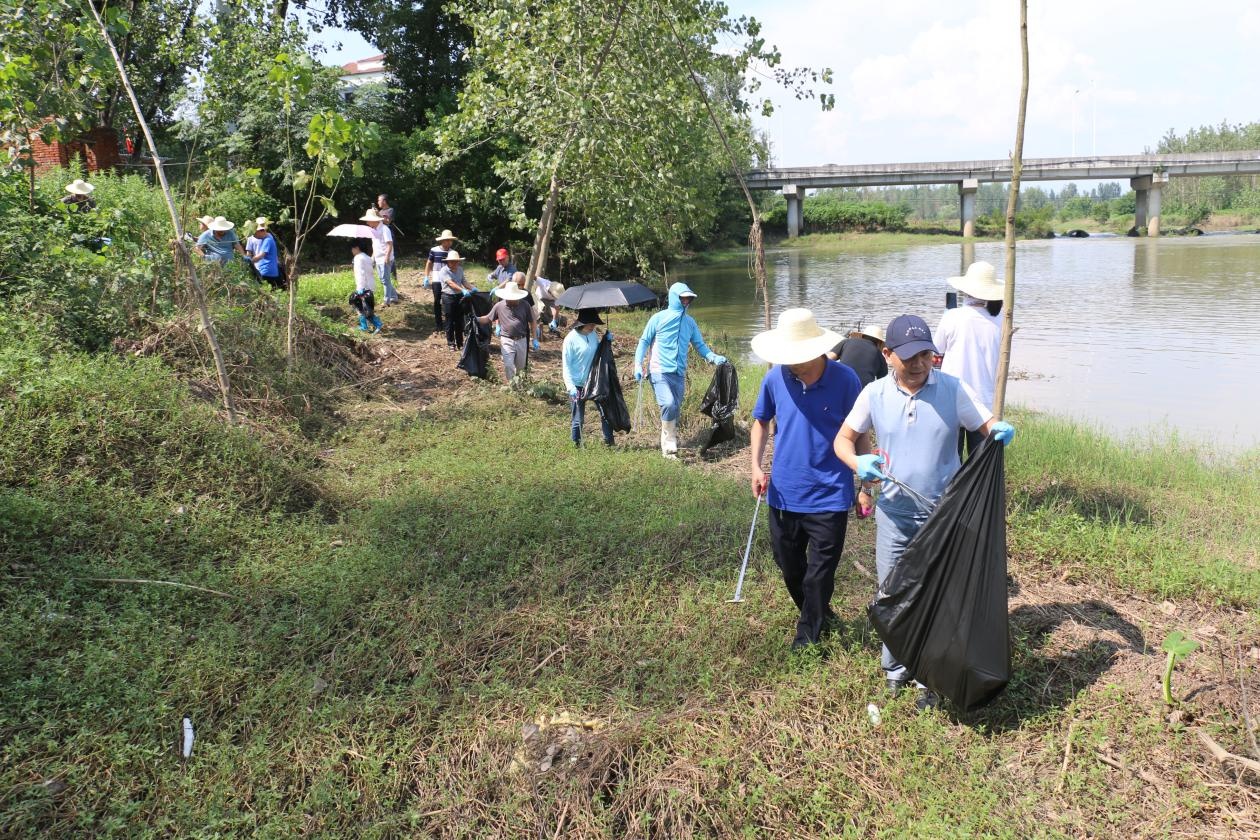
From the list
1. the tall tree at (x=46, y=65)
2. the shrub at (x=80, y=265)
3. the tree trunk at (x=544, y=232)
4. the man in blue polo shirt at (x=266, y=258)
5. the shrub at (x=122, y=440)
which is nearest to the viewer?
the shrub at (x=122, y=440)

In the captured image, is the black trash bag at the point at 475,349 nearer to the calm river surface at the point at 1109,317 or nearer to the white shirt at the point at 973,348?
the white shirt at the point at 973,348

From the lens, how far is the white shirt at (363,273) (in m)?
12.2

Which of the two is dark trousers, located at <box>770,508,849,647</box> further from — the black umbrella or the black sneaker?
the black umbrella

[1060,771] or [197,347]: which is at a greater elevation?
[197,347]

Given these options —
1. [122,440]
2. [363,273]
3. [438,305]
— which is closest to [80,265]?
[122,440]

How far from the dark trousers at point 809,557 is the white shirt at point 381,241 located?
10.4 metres

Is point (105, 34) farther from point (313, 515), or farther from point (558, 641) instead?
point (558, 641)

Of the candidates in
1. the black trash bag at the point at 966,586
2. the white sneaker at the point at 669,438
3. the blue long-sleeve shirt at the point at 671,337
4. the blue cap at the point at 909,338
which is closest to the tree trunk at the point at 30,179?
the blue long-sleeve shirt at the point at 671,337

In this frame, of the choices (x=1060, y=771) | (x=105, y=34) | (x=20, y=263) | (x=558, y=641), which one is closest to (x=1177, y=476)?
(x=1060, y=771)

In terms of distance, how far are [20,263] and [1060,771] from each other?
816cm

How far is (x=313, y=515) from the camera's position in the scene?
5855 millimetres

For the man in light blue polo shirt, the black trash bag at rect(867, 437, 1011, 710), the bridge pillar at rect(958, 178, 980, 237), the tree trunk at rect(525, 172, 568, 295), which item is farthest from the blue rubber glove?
the bridge pillar at rect(958, 178, 980, 237)

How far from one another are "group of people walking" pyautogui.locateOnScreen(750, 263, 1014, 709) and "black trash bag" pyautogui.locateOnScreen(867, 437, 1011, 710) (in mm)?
186

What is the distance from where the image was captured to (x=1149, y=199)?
57.4m
